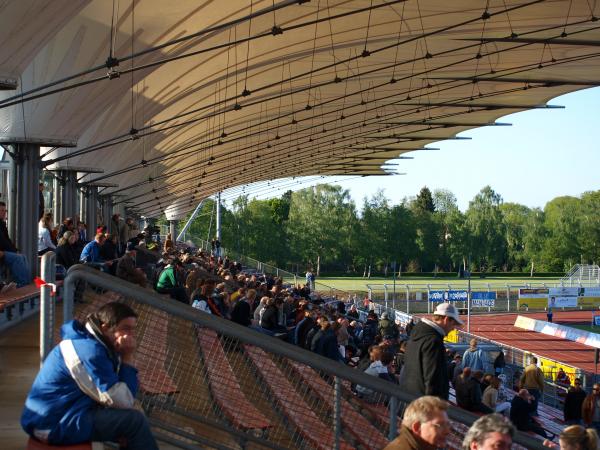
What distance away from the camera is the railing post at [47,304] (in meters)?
5.45

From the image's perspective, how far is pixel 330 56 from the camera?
82.9 feet

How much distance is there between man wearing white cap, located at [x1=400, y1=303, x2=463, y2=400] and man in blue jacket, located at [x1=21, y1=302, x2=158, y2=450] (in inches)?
88.9

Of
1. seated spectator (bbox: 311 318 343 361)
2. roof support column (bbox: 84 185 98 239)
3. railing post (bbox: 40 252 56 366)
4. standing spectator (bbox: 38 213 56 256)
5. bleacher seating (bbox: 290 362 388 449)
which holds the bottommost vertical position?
seated spectator (bbox: 311 318 343 361)

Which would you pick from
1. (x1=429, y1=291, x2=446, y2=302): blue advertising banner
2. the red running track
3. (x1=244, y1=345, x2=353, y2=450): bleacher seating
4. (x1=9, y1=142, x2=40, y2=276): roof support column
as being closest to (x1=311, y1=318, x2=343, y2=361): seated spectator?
(x1=9, y1=142, x2=40, y2=276): roof support column

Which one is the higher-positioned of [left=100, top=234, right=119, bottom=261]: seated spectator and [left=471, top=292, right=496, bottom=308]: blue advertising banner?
[left=100, top=234, right=119, bottom=261]: seated spectator

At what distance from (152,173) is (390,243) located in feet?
270

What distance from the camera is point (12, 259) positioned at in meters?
10.9

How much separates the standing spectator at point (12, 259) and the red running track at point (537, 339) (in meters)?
40.8

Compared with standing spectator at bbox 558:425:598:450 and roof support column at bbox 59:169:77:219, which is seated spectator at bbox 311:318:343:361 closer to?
standing spectator at bbox 558:425:598:450

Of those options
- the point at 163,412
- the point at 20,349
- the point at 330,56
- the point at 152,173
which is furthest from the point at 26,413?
the point at 152,173

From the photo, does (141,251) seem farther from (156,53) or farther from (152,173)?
(152,173)

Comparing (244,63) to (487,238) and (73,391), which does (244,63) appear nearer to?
(73,391)

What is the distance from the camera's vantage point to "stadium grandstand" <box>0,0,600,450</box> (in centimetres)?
577

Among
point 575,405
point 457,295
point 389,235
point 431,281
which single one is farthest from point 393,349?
point 389,235
